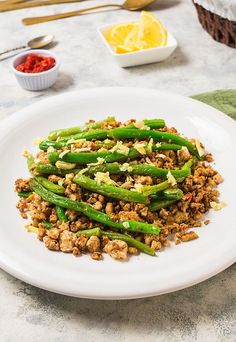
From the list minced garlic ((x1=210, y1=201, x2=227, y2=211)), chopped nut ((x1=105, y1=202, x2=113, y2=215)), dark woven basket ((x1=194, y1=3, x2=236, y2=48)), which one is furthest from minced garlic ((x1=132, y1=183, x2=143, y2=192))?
dark woven basket ((x1=194, y1=3, x2=236, y2=48))

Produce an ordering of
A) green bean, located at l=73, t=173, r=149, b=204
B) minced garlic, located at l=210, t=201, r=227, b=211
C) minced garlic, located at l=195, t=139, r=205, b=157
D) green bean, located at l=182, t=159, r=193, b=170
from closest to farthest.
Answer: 1. green bean, located at l=73, t=173, r=149, b=204
2. minced garlic, located at l=210, t=201, r=227, b=211
3. green bean, located at l=182, t=159, r=193, b=170
4. minced garlic, located at l=195, t=139, r=205, b=157

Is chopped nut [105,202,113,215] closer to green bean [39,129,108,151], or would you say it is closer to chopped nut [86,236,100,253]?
chopped nut [86,236,100,253]

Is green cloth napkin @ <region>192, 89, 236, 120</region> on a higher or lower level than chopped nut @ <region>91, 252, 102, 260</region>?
lower

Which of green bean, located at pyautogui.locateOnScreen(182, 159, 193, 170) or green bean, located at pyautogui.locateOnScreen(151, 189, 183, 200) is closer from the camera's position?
green bean, located at pyautogui.locateOnScreen(151, 189, 183, 200)

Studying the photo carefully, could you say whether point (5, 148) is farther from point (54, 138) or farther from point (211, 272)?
point (211, 272)

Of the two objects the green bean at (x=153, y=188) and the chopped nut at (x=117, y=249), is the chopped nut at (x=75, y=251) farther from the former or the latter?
the green bean at (x=153, y=188)

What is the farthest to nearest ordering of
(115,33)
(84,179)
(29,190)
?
(115,33) → (29,190) → (84,179)

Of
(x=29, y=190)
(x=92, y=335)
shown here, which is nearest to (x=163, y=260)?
(x=92, y=335)
